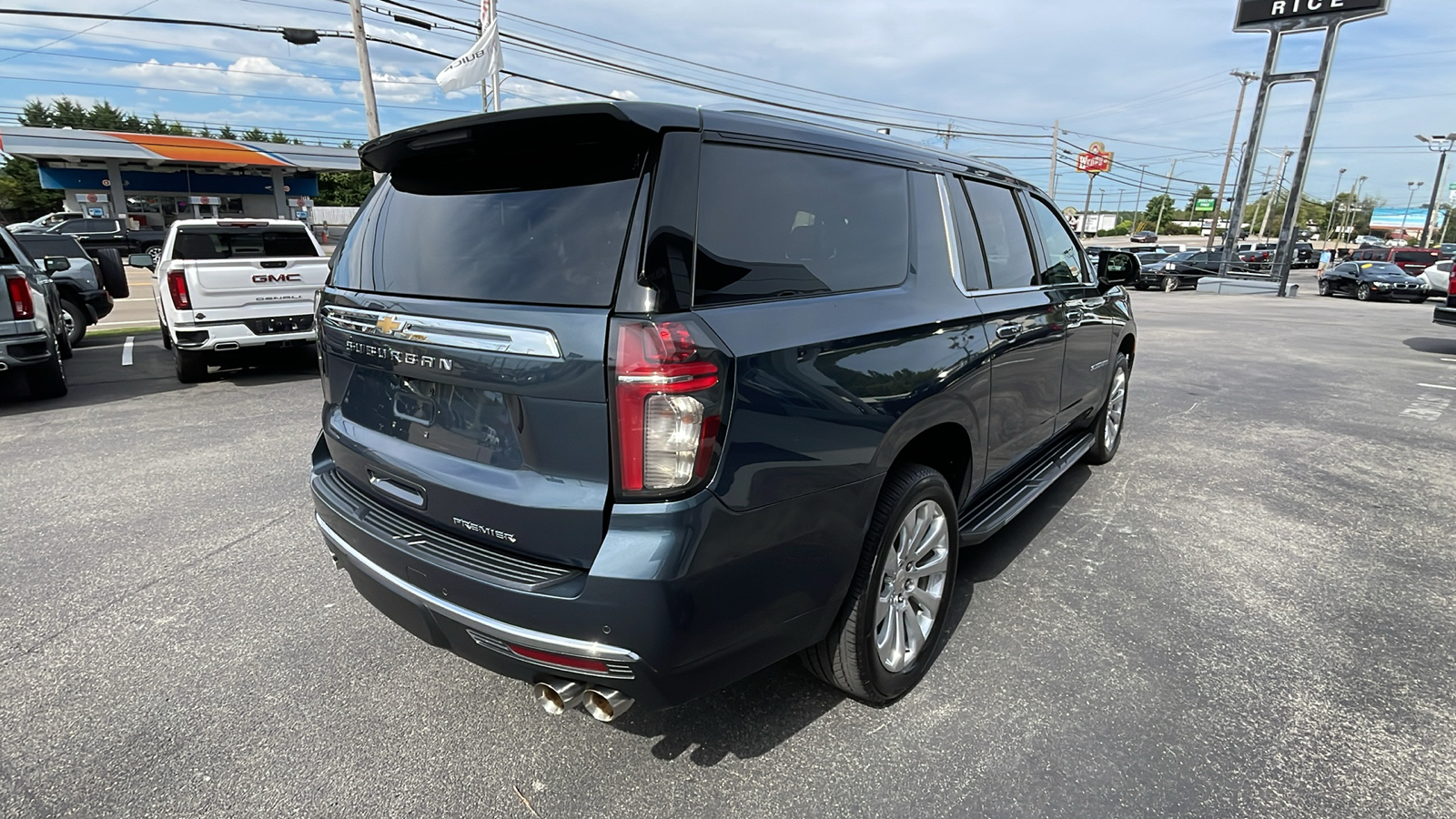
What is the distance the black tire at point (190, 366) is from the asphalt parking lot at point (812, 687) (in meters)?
2.97

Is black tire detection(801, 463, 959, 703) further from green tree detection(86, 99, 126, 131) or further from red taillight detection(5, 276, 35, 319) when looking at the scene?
green tree detection(86, 99, 126, 131)

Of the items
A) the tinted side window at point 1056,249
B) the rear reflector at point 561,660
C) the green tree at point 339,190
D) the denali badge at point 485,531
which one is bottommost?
the rear reflector at point 561,660

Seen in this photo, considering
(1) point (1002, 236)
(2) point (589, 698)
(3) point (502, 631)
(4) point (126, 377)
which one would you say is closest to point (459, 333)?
(3) point (502, 631)

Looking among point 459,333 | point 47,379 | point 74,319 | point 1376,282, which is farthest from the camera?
point 1376,282

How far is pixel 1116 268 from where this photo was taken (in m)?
4.85

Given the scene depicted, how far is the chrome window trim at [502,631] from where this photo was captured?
6.06 feet

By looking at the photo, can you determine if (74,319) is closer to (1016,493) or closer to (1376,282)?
(1016,493)

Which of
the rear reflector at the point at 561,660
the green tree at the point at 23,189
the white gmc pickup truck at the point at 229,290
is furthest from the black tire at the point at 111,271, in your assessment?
the green tree at the point at 23,189

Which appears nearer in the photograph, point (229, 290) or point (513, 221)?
point (513, 221)

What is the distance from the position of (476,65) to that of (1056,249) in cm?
1486

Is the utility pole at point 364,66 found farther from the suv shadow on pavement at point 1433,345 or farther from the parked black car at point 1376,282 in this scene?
the parked black car at point 1376,282

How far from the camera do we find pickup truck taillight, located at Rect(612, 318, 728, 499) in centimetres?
178

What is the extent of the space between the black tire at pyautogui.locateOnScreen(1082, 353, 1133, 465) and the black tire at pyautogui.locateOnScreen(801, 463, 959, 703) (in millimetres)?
2755

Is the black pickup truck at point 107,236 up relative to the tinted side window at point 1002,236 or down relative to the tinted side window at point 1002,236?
down
